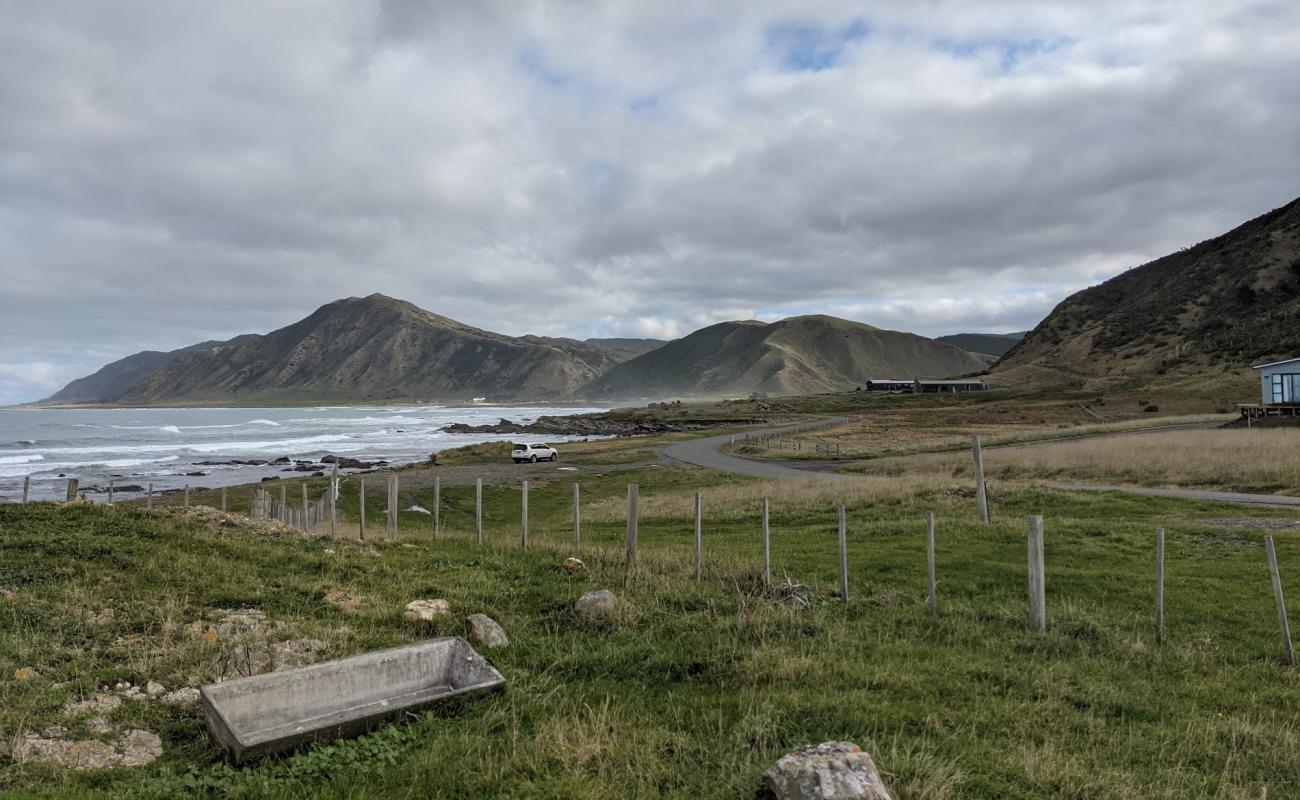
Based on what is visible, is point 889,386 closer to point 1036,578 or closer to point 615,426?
point 615,426

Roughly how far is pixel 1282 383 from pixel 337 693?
7080cm

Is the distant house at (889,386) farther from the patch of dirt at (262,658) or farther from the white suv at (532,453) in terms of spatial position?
the patch of dirt at (262,658)

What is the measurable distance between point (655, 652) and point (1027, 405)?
332 ft

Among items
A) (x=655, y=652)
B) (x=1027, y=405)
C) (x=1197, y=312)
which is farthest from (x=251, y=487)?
(x=1197, y=312)

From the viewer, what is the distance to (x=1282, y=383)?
5578 cm

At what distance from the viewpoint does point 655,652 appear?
9.84 metres

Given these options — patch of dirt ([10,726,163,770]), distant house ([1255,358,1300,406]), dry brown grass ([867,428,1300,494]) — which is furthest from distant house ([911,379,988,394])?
patch of dirt ([10,726,163,770])

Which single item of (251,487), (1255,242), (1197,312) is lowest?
(251,487)

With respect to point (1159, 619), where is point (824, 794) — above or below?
above

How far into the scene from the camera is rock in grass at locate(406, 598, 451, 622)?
11078 millimetres

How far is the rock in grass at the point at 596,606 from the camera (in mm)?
11266

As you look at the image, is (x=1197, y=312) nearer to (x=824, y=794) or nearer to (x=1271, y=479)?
(x=1271, y=479)

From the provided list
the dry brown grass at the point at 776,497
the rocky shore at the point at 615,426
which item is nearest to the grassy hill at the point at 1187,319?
the rocky shore at the point at 615,426

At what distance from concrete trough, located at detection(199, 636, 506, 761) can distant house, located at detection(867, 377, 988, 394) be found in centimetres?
13364
